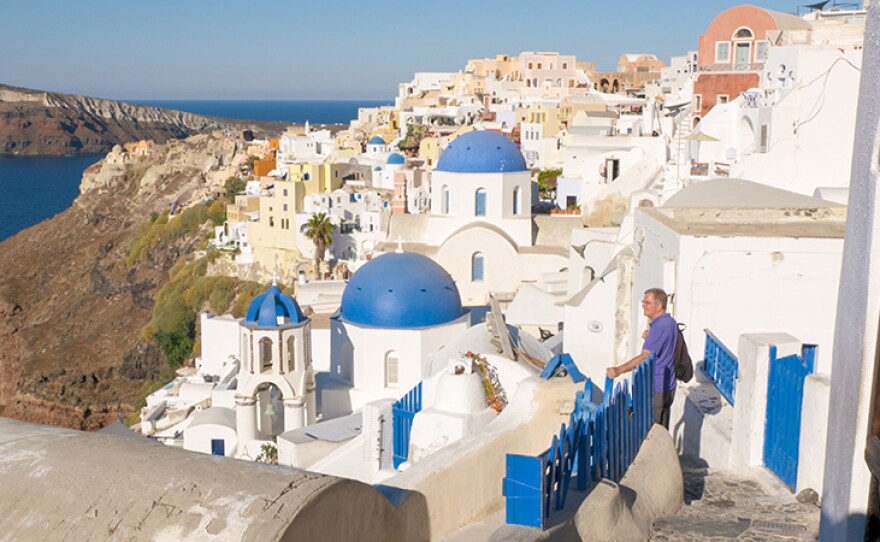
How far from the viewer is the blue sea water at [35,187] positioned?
9862cm

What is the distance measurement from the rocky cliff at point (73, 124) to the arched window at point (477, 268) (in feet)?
506

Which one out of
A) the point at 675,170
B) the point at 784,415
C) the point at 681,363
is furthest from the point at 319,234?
the point at 784,415

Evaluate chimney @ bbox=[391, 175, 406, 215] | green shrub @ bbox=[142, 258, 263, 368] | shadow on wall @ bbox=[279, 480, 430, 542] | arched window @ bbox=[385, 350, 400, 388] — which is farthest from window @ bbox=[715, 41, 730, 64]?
shadow on wall @ bbox=[279, 480, 430, 542]

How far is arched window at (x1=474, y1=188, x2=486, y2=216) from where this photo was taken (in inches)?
968

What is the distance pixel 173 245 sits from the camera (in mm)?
54719

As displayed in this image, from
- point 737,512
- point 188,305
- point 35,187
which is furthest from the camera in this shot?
point 35,187

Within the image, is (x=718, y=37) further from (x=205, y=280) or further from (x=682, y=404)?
(x=682, y=404)

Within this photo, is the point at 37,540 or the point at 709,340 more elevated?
the point at 37,540

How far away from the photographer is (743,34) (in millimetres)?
30844

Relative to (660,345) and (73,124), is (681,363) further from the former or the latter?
(73,124)

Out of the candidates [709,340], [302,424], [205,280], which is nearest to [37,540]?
[709,340]

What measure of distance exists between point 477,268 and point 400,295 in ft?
27.3

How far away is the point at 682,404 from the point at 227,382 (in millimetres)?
15057

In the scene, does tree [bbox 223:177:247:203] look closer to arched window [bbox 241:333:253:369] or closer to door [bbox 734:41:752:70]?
door [bbox 734:41:752:70]
